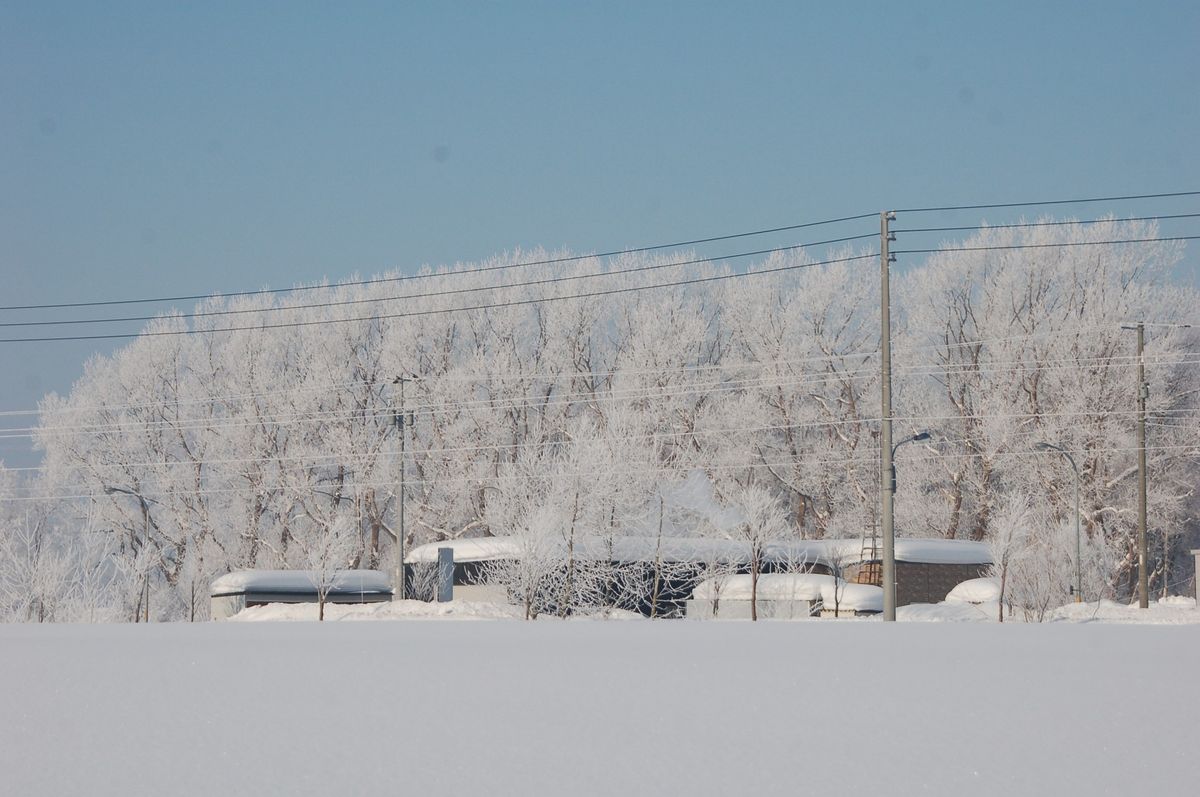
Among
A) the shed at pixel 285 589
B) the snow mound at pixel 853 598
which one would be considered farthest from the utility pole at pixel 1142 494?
the shed at pixel 285 589

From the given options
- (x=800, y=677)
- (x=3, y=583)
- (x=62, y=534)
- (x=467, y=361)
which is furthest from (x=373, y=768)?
(x=62, y=534)

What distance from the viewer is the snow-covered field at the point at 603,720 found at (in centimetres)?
824

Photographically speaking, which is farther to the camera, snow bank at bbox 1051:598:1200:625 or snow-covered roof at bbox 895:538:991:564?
snow-covered roof at bbox 895:538:991:564

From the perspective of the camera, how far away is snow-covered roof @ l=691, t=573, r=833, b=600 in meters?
45.4

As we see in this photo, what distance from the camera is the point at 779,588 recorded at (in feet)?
151

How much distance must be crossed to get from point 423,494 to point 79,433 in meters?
16.1

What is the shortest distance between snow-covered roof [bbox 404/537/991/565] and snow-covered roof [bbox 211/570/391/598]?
2913 mm

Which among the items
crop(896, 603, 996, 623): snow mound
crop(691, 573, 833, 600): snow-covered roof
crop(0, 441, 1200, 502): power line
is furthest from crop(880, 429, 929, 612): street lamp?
crop(0, 441, 1200, 502): power line

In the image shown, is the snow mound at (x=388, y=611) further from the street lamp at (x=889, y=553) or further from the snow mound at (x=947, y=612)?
the street lamp at (x=889, y=553)

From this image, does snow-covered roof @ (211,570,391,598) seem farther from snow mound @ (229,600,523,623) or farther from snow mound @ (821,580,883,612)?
snow mound @ (821,580,883,612)

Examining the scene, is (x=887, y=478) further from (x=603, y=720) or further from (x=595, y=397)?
(x=595, y=397)

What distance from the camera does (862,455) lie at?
5469cm

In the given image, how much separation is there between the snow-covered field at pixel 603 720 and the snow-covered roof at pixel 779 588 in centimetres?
2794

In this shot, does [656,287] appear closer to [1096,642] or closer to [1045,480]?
[1045,480]
